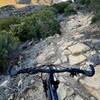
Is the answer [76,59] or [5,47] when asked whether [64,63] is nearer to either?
[76,59]

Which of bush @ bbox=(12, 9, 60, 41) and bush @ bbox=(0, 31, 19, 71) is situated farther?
bush @ bbox=(12, 9, 60, 41)

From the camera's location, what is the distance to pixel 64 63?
6352 millimetres

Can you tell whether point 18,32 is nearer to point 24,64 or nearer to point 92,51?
point 24,64

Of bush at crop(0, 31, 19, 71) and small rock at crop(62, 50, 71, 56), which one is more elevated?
small rock at crop(62, 50, 71, 56)

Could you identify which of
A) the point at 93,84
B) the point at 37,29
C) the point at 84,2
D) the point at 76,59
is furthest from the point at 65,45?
the point at 84,2

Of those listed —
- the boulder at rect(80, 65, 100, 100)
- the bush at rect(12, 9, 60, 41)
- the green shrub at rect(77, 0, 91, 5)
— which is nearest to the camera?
the boulder at rect(80, 65, 100, 100)

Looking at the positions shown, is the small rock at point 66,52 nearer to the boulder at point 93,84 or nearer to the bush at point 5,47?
the boulder at point 93,84

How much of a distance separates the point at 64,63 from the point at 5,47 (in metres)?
1.78

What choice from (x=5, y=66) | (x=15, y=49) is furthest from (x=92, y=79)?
(x=15, y=49)

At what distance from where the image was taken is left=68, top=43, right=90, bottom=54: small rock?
264 inches

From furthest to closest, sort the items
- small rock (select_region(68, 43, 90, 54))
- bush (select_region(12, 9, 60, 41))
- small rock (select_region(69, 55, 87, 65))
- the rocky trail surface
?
bush (select_region(12, 9, 60, 41)), small rock (select_region(68, 43, 90, 54)), small rock (select_region(69, 55, 87, 65)), the rocky trail surface

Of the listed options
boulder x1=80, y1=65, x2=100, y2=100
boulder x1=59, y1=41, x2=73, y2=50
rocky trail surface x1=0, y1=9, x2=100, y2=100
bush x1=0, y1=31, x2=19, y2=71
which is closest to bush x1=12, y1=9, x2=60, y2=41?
rocky trail surface x1=0, y1=9, x2=100, y2=100

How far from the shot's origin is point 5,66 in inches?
281

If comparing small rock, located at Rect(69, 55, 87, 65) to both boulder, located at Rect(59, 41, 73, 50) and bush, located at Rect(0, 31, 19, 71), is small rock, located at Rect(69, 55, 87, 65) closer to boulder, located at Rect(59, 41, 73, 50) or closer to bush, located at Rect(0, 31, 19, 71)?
boulder, located at Rect(59, 41, 73, 50)
